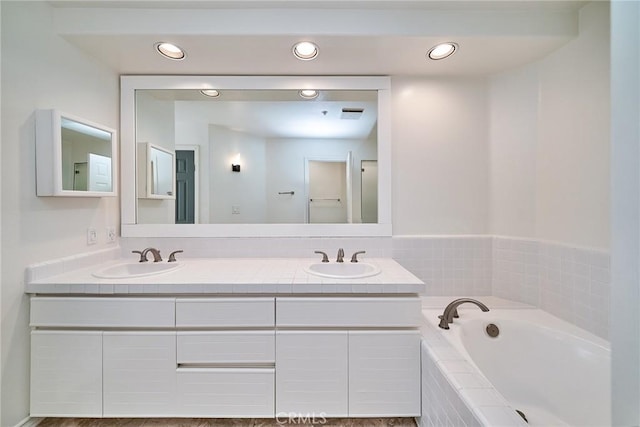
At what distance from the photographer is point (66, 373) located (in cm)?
142

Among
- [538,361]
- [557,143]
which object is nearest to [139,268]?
[538,361]

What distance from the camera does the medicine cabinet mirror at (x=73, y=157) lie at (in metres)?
1.43

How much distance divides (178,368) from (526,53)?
8.79ft

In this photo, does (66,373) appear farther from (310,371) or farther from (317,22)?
(317,22)

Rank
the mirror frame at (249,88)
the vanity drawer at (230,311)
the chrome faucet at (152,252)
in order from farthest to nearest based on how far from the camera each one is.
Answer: the mirror frame at (249,88) < the chrome faucet at (152,252) < the vanity drawer at (230,311)

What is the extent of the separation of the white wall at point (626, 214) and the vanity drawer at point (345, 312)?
0.95 metres

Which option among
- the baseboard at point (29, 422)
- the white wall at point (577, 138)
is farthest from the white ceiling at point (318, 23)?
the baseboard at point (29, 422)

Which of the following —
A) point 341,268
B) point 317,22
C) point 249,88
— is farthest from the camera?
point 249,88

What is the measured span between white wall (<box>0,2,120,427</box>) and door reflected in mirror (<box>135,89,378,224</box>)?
18.5 inches

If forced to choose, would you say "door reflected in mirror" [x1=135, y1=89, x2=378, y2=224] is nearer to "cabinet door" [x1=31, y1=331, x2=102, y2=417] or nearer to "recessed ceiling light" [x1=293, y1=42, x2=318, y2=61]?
"recessed ceiling light" [x1=293, y1=42, x2=318, y2=61]

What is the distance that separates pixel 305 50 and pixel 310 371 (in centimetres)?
179

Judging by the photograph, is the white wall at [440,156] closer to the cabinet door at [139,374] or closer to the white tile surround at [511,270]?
the white tile surround at [511,270]

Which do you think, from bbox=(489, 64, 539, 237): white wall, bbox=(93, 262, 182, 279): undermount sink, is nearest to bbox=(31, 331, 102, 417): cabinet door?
bbox=(93, 262, 182, 279): undermount sink

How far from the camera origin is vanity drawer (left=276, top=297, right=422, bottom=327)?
1425 millimetres
